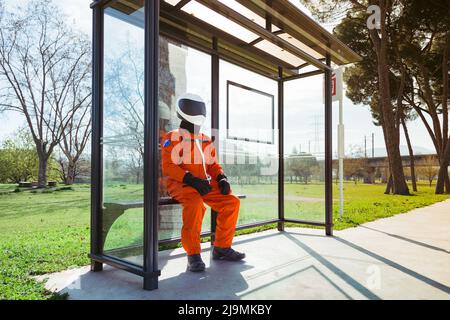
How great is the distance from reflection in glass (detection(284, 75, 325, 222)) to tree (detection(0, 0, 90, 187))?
28.4ft

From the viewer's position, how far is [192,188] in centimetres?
310

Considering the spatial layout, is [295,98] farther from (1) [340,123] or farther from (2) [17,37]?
(2) [17,37]

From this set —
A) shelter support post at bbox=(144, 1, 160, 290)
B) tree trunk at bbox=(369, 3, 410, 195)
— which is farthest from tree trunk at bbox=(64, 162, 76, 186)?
tree trunk at bbox=(369, 3, 410, 195)

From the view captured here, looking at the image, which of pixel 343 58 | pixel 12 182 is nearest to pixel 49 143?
pixel 12 182

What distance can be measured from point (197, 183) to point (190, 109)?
2.54ft

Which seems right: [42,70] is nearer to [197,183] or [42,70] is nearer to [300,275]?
[197,183]

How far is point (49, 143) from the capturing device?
38.5 ft

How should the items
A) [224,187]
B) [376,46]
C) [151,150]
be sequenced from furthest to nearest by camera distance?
[376,46] → [224,187] → [151,150]

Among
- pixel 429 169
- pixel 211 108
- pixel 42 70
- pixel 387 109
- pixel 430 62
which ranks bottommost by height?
pixel 429 169

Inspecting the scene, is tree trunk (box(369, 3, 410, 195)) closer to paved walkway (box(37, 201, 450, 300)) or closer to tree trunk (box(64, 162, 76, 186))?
paved walkway (box(37, 201, 450, 300))

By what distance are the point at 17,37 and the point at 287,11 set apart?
962 centimetres

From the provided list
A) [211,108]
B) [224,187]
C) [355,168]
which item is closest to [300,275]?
[224,187]

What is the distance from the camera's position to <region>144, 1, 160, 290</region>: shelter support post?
2523 millimetres

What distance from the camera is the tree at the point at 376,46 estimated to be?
39.9 ft
